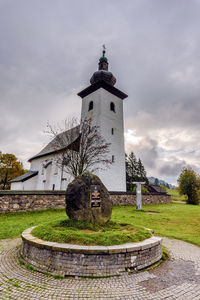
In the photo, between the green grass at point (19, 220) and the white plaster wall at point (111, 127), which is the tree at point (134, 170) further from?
the green grass at point (19, 220)

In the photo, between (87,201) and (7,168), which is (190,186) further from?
(7,168)

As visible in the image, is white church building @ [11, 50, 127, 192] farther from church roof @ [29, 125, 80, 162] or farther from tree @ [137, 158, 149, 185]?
tree @ [137, 158, 149, 185]

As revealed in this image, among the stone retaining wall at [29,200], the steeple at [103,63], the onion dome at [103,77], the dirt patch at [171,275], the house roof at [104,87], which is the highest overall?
Answer: the steeple at [103,63]

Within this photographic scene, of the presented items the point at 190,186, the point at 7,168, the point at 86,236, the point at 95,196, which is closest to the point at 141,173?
the point at 190,186

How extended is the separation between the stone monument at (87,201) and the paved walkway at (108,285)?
192 cm

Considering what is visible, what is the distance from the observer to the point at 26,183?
26297 mm

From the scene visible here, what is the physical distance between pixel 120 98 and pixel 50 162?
13.7 m

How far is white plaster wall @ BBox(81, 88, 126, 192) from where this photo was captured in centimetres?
2202

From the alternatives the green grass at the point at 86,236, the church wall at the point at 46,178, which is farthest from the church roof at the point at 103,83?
the green grass at the point at 86,236

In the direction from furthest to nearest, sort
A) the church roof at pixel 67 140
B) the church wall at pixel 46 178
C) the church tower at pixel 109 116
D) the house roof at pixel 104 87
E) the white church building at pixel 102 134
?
the house roof at pixel 104 87 → the church tower at pixel 109 116 → the white church building at pixel 102 134 → the church wall at pixel 46 178 → the church roof at pixel 67 140

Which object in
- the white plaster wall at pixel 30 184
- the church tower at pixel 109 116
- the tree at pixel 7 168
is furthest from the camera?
the tree at pixel 7 168

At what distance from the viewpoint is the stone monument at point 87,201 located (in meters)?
5.39

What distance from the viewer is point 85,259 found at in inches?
141

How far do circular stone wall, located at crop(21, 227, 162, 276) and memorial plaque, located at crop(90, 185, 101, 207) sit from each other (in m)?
1.82
